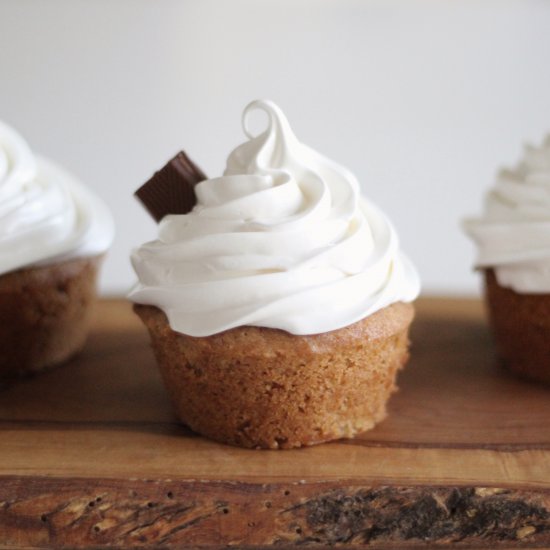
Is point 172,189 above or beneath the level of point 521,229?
above

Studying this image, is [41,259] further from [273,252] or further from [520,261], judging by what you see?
[520,261]

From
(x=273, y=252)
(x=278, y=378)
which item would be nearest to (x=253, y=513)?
(x=278, y=378)

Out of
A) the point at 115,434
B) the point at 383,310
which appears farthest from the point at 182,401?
the point at 383,310

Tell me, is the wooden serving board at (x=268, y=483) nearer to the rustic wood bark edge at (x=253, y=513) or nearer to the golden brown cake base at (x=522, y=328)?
the rustic wood bark edge at (x=253, y=513)

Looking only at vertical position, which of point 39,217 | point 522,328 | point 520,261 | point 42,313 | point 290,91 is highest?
point 39,217

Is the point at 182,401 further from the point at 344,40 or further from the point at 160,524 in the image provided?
the point at 344,40

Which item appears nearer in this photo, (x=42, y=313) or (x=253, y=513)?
(x=253, y=513)

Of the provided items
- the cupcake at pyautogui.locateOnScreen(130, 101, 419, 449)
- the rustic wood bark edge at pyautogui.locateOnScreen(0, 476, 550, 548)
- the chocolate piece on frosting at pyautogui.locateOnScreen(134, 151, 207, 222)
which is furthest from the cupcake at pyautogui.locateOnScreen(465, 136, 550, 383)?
the chocolate piece on frosting at pyautogui.locateOnScreen(134, 151, 207, 222)

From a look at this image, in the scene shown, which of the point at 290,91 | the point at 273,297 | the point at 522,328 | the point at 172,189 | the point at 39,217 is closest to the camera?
the point at 273,297
